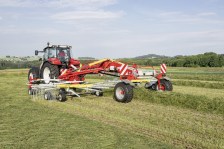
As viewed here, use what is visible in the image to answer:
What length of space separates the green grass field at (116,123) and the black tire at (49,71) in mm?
2222

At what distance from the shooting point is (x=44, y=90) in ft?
47.2

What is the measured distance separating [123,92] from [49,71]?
5.06m

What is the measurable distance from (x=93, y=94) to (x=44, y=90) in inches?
90.7

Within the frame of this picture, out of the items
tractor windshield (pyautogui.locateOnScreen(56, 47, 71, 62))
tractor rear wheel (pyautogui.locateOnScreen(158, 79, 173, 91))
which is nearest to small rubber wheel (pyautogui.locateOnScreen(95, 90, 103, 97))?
tractor rear wheel (pyautogui.locateOnScreen(158, 79, 173, 91))

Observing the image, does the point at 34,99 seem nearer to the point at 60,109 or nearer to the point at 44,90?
the point at 44,90

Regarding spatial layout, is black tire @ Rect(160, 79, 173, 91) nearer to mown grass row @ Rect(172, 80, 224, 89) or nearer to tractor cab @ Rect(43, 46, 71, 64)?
tractor cab @ Rect(43, 46, 71, 64)

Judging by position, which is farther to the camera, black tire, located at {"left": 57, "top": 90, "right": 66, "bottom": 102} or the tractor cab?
the tractor cab

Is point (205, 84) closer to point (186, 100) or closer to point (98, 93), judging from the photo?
point (98, 93)

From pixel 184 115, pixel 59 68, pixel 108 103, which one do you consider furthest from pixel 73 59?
pixel 184 115

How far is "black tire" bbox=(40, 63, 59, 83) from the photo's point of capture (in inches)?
589

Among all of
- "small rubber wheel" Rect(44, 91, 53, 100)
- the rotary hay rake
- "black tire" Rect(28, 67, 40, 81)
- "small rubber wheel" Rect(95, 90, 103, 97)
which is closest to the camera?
the rotary hay rake

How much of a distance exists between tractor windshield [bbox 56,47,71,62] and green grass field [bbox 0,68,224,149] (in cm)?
342

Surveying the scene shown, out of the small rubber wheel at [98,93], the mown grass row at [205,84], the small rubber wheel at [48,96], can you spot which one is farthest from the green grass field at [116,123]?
the mown grass row at [205,84]

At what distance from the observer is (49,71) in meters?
15.5
